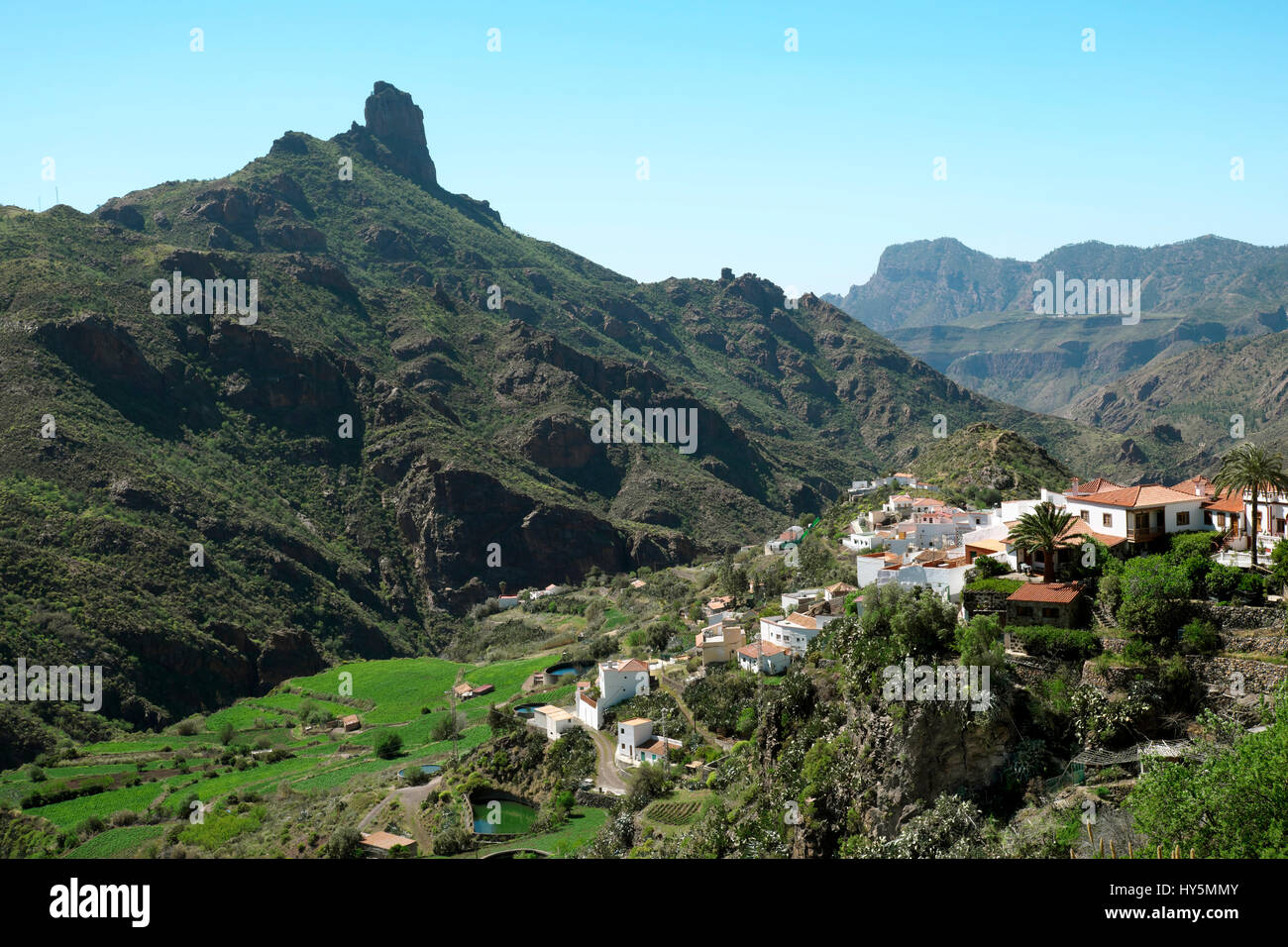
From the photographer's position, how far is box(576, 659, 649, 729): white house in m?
44.8

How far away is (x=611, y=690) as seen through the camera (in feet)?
148

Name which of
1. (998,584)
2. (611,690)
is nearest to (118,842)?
(611,690)

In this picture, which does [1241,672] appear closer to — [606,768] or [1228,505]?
[1228,505]

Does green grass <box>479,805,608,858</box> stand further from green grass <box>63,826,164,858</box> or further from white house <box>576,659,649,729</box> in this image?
green grass <box>63,826,164,858</box>

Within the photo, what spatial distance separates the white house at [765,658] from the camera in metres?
40.2

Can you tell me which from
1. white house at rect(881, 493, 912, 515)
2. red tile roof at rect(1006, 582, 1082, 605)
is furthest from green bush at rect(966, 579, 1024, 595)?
white house at rect(881, 493, 912, 515)

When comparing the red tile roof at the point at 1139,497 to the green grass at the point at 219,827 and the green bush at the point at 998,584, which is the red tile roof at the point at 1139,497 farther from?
the green grass at the point at 219,827

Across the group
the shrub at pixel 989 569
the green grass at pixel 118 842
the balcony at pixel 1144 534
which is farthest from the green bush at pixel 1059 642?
the green grass at pixel 118 842

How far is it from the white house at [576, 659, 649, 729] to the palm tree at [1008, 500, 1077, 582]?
903 inches

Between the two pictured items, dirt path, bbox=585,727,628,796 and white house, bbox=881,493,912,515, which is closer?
dirt path, bbox=585,727,628,796

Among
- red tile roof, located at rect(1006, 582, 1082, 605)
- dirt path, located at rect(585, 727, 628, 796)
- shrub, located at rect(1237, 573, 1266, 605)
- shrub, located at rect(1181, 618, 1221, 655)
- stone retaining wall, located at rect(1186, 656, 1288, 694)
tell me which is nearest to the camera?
stone retaining wall, located at rect(1186, 656, 1288, 694)
